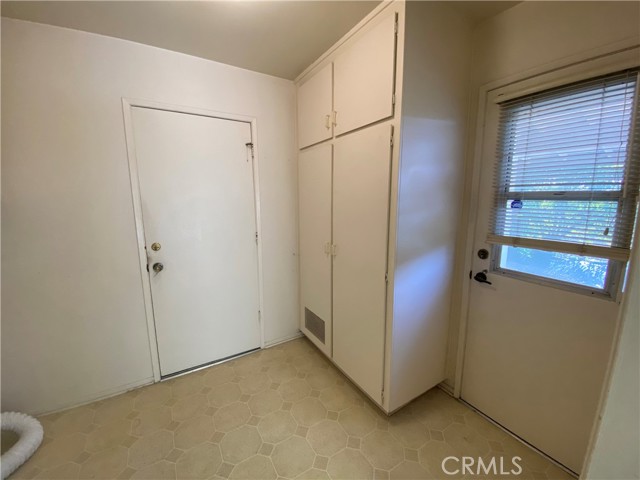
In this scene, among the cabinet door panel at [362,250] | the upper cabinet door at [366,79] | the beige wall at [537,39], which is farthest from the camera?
the cabinet door panel at [362,250]

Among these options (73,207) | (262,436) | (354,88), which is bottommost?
(262,436)

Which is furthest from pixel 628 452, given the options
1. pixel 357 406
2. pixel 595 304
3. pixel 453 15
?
pixel 453 15

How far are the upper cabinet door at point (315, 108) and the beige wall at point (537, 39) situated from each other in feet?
3.06

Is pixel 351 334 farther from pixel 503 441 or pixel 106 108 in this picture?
pixel 106 108

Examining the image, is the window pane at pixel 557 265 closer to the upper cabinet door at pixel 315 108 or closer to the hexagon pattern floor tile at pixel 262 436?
the hexagon pattern floor tile at pixel 262 436

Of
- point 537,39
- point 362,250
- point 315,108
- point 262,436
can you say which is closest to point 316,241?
point 362,250

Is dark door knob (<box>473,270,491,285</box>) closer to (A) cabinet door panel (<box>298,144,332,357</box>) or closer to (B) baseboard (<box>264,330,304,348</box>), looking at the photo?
(A) cabinet door panel (<box>298,144,332,357</box>)

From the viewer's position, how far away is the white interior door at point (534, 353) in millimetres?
1266

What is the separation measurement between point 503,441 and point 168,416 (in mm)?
2120

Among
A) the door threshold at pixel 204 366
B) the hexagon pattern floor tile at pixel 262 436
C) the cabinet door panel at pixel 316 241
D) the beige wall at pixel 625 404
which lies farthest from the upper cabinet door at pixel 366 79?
the door threshold at pixel 204 366

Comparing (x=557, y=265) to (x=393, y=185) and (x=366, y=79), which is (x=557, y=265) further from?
(x=366, y=79)

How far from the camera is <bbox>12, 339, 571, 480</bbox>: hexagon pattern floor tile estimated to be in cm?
137

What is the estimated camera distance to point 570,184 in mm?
1282

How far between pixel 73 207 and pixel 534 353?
2943 millimetres
